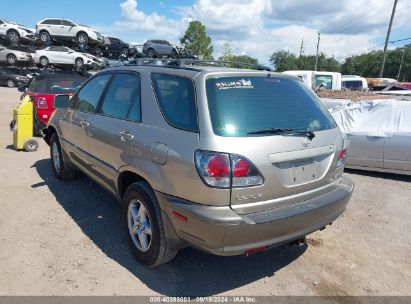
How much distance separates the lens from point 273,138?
2723mm

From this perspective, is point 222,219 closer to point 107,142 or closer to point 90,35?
point 107,142

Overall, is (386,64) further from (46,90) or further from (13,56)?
(46,90)

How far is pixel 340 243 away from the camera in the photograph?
3883 millimetres

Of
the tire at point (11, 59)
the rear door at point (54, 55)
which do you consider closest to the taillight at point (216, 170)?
the rear door at point (54, 55)

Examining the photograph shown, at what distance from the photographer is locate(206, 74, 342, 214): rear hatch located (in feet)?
8.55

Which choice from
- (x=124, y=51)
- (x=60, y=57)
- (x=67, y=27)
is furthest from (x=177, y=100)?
(x=124, y=51)

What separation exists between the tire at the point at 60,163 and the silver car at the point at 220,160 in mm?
1835

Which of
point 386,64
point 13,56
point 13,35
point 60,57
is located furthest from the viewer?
point 386,64

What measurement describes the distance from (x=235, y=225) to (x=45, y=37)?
22.1 meters

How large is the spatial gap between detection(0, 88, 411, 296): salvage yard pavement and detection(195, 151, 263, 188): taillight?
105 centimetres

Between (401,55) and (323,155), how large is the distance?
86341mm

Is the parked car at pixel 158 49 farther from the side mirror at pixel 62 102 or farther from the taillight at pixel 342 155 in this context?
the taillight at pixel 342 155

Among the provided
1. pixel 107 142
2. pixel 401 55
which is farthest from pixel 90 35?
pixel 401 55

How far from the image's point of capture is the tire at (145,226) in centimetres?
299
